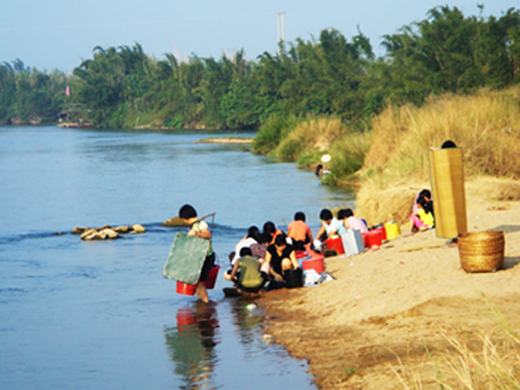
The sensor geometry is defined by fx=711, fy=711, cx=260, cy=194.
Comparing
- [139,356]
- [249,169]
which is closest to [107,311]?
[139,356]

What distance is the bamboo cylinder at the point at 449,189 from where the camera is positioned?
9.03 meters

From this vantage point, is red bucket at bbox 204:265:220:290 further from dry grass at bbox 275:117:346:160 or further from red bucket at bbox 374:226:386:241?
dry grass at bbox 275:117:346:160

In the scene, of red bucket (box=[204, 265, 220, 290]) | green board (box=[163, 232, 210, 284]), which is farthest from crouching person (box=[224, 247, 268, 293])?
green board (box=[163, 232, 210, 284])

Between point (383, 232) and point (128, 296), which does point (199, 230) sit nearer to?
point (128, 296)

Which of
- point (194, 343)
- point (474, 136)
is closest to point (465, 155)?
point (474, 136)

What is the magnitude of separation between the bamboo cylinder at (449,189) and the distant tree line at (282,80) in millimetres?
26393

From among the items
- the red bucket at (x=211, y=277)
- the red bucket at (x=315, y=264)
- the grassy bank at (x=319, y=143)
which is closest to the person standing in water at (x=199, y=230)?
the red bucket at (x=211, y=277)

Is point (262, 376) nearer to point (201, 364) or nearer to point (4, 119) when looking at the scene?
point (201, 364)

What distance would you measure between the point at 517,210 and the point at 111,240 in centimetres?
1023

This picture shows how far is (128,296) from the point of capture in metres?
11.8

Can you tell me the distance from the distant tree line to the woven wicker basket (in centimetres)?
2751

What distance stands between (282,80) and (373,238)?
3096 inches

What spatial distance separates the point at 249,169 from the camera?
1531 inches

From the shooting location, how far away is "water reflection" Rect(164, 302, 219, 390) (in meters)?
7.11
